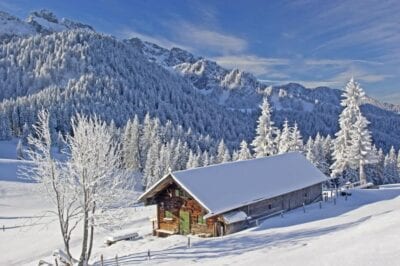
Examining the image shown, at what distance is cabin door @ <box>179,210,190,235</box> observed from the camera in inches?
1351

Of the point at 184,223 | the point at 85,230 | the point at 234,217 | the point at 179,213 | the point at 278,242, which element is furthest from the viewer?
the point at 179,213

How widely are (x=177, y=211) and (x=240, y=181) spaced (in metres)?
6.37

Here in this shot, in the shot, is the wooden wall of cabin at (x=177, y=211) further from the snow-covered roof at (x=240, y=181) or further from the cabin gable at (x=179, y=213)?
the snow-covered roof at (x=240, y=181)

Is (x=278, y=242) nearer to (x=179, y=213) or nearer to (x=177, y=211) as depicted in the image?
(x=179, y=213)

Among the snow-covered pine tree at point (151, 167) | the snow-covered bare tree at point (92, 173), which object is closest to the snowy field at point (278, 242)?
the snow-covered bare tree at point (92, 173)

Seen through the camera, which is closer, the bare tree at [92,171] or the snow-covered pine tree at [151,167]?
the bare tree at [92,171]

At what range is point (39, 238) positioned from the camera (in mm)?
40906

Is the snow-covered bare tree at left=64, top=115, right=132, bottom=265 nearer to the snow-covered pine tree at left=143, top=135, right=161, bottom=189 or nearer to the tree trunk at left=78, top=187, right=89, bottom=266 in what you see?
the tree trunk at left=78, top=187, right=89, bottom=266

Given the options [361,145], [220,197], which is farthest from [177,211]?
[361,145]

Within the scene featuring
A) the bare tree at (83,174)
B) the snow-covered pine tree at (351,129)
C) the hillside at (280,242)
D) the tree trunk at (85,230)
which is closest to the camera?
the hillside at (280,242)

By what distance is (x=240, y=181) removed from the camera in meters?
36.6

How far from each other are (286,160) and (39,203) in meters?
43.8

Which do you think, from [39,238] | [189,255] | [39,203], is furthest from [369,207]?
[39,203]

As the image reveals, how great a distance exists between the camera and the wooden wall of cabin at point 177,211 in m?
33.2
